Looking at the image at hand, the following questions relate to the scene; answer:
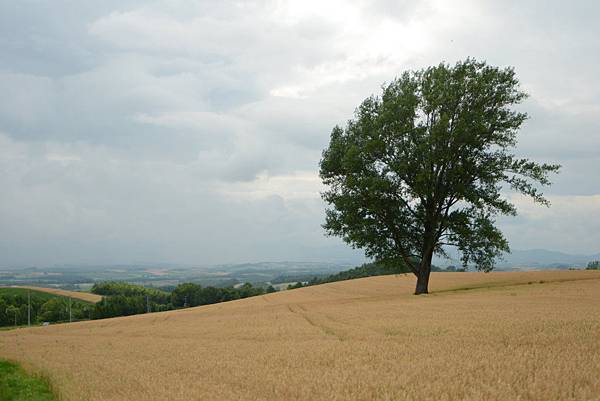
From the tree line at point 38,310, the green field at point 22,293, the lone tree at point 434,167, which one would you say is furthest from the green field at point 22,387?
the green field at point 22,293

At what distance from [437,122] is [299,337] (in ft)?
67.4

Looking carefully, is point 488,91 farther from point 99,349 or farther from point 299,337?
point 99,349

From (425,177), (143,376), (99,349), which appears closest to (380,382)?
(143,376)

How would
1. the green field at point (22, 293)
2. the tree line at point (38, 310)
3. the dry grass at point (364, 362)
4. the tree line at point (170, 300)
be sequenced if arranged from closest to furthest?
the dry grass at point (364, 362) < the tree line at point (38, 310) < the tree line at point (170, 300) < the green field at point (22, 293)

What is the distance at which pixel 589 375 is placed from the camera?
787 cm

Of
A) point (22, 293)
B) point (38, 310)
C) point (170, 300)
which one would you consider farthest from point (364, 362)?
point (22, 293)

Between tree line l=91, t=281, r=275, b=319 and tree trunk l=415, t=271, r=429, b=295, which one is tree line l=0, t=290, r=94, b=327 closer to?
tree line l=91, t=281, r=275, b=319

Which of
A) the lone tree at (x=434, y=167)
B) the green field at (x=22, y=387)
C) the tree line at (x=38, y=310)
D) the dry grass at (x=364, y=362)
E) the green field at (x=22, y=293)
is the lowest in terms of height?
the tree line at (x=38, y=310)

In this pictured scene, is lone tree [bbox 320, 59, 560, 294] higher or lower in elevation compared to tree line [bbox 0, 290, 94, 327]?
higher

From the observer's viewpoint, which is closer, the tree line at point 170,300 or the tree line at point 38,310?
the tree line at point 38,310

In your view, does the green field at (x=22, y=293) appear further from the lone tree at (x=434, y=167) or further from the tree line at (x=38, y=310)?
the lone tree at (x=434, y=167)

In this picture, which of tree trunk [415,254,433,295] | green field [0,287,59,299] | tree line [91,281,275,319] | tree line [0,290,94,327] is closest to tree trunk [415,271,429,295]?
tree trunk [415,254,433,295]

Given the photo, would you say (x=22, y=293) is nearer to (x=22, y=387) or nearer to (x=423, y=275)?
(x=423, y=275)

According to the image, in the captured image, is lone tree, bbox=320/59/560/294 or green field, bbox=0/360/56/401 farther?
lone tree, bbox=320/59/560/294
